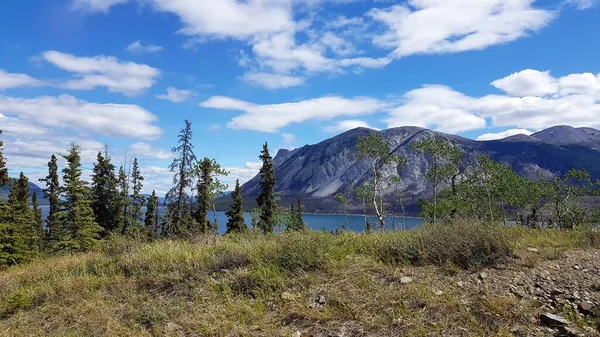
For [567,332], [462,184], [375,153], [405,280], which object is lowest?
[567,332]

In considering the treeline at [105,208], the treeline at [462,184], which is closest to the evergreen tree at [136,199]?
the treeline at [105,208]

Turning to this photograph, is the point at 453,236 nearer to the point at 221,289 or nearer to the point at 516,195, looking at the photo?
the point at 221,289

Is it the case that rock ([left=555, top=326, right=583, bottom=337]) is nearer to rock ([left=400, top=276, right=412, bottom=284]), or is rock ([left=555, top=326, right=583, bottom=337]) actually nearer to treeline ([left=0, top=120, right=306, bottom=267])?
rock ([left=400, top=276, right=412, bottom=284])

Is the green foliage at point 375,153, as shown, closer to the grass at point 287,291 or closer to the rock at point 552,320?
the grass at point 287,291

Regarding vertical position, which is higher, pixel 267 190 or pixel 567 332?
pixel 267 190

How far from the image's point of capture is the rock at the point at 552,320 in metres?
4.77

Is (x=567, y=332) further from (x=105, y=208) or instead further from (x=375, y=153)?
(x=105, y=208)

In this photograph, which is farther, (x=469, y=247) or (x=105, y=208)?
(x=105, y=208)

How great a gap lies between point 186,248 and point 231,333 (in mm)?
4915

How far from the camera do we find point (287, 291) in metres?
6.57

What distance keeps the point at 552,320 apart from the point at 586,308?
654 mm

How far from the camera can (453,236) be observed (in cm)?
712

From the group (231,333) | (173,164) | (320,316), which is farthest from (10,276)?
(173,164)

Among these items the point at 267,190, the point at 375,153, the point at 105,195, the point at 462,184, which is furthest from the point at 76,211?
the point at 462,184
